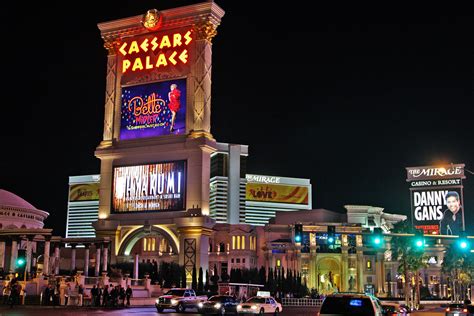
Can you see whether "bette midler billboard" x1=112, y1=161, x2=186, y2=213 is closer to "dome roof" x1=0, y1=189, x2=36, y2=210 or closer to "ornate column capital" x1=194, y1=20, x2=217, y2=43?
"ornate column capital" x1=194, y1=20, x2=217, y2=43

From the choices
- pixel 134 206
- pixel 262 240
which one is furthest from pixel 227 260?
pixel 134 206

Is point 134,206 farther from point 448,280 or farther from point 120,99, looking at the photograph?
point 448,280

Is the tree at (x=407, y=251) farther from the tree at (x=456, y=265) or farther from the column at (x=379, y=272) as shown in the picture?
the column at (x=379, y=272)

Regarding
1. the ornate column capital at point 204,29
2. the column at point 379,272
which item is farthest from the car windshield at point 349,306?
the column at point 379,272

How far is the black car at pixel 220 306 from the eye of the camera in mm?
40441

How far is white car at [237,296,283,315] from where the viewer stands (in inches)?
→ 1594

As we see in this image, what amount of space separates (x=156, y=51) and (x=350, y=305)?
67169 millimetres

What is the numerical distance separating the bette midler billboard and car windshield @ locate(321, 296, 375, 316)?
59.0 metres

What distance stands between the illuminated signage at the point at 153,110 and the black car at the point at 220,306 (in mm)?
38940

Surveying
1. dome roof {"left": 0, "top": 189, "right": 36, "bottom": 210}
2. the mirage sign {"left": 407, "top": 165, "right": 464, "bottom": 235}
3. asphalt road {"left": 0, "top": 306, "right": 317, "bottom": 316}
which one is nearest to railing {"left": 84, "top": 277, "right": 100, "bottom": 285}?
asphalt road {"left": 0, "top": 306, "right": 317, "bottom": 316}

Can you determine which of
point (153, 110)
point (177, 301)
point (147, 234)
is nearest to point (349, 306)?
point (177, 301)

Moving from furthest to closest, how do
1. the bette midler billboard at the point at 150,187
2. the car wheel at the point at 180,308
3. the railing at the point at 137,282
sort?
the bette midler billboard at the point at 150,187 < the railing at the point at 137,282 < the car wheel at the point at 180,308

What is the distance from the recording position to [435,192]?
13038cm

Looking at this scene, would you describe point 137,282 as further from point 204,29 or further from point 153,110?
point 204,29
